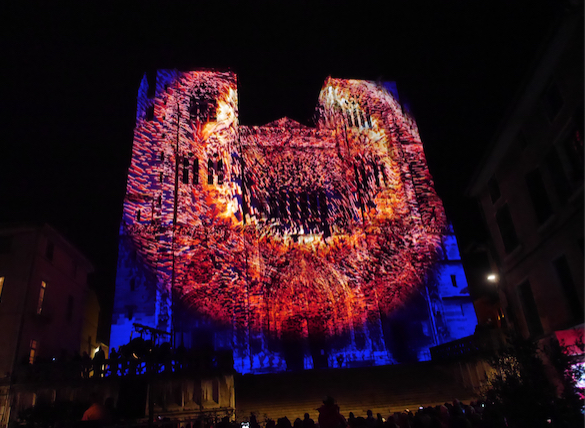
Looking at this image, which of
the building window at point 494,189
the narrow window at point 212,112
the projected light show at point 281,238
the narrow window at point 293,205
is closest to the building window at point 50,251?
the projected light show at point 281,238

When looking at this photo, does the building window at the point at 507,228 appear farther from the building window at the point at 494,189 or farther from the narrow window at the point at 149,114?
the narrow window at the point at 149,114

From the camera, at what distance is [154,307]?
2320cm

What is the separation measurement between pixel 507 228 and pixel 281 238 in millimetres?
13961

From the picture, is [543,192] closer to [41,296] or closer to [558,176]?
[558,176]

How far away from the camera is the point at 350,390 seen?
16375mm

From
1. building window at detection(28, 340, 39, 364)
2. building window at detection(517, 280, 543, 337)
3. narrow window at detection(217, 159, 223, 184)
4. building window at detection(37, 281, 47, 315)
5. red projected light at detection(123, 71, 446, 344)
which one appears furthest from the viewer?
narrow window at detection(217, 159, 223, 184)

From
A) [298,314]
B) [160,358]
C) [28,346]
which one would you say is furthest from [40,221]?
[298,314]

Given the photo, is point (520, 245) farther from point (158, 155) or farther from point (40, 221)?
point (158, 155)

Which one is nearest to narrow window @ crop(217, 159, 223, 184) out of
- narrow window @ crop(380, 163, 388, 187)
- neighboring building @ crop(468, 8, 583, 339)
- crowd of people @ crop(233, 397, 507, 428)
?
narrow window @ crop(380, 163, 388, 187)

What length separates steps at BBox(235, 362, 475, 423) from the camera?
15188 millimetres

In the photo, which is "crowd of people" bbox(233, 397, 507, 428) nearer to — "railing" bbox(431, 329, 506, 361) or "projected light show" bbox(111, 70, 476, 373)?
"railing" bbox(431, 329, 506, 361)

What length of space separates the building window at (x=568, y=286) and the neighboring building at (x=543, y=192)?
3 cm

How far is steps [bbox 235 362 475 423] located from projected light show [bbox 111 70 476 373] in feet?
20.4

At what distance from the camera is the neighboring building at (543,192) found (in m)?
11.1
